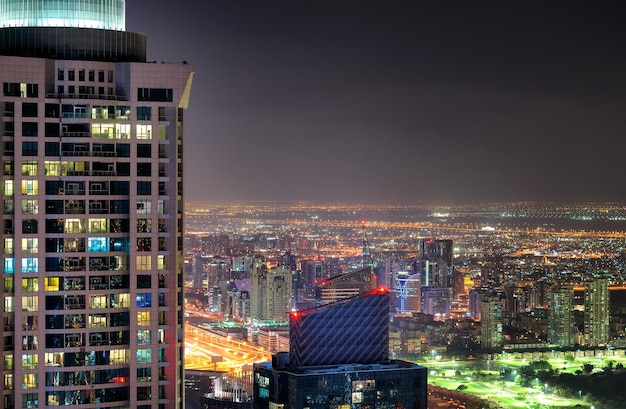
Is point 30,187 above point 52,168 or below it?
below

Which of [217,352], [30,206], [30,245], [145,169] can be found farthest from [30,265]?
[217,352]

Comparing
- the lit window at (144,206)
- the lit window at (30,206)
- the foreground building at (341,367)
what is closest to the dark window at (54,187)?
the lit window at (30,206)

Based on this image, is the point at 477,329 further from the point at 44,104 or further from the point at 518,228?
the point at 44,104

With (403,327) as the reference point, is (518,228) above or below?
above

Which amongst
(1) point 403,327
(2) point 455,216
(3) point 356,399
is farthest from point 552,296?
(3) point 356,399

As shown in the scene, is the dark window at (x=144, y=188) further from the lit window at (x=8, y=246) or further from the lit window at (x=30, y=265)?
the lit window at (x=8, y=246)

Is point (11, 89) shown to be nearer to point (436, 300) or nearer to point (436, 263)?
point (436, 300)

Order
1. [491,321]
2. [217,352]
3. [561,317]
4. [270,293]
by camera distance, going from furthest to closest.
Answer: [270,293] → [491,321] → [561,317] → [217,352]
